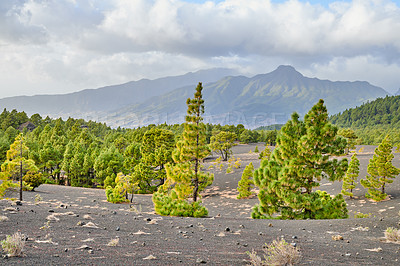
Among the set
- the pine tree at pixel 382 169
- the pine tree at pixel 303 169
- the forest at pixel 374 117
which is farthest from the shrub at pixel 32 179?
the forest at pixel 374 117

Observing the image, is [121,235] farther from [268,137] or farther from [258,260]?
[268,137]

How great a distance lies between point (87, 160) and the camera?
144ft

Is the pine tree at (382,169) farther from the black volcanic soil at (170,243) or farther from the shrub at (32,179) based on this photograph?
the shrub at (32,179)

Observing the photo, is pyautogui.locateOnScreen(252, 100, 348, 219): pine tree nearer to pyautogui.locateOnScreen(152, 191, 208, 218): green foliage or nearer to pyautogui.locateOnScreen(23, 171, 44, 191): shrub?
pyautogui.locateOnScreen(152, 191, 208, 218): green foliage

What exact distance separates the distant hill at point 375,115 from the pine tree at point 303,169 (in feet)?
571

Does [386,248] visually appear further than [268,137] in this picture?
No

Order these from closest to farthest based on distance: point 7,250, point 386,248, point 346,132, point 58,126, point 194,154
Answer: point 7,250 < point 386,248 < point 194,154 < point 346,132 < point 58,126

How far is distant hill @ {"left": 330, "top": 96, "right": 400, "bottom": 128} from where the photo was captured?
166587 millimetres

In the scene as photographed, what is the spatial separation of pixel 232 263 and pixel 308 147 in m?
10.8

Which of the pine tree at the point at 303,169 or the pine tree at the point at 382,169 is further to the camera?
the pine tree at the point at 382,169

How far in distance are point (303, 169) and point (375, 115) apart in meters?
200

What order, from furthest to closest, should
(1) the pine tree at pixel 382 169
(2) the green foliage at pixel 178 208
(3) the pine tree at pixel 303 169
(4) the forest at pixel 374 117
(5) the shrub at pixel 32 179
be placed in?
(4) the forest at pixel 374 117 → (5) the shrub at pixel 32 179 → (1) the pine tree at pixel 382 169 → (2) the green foliage at pixel 178 208 → (3) the pine tree at pixel 303 169

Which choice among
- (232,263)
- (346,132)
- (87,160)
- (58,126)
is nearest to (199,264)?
(232,263)

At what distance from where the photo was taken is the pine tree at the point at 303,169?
48.0 feet
